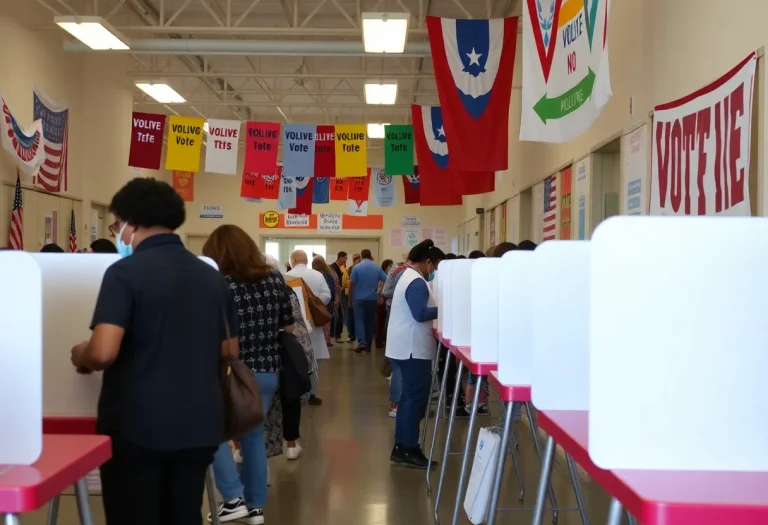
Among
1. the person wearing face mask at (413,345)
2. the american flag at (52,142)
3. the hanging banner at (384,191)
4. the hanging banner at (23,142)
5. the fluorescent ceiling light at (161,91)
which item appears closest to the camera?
the person wearing face mask at (413,345)

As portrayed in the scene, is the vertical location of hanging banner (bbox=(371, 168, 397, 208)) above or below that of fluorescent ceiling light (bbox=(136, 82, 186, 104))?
below

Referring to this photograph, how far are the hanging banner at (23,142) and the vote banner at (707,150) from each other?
23.1 feet

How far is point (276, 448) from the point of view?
4586mm

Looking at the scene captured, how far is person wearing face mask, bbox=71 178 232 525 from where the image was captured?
211 centimetres

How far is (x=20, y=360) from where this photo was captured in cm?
162

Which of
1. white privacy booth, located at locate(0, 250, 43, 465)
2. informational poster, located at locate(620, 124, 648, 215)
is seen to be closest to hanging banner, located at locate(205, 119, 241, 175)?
informational poster, located at locate(620, 124, 648, 215)

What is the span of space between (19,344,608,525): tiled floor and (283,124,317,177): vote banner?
4315 millimetres

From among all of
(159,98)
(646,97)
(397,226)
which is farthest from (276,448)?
(397,226)

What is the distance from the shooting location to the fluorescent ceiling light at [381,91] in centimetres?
966

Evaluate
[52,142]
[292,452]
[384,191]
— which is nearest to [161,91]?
[52,142]

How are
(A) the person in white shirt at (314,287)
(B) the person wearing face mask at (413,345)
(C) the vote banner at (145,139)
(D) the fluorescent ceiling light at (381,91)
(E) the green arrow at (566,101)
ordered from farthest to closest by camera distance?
1. (C) the vote banner at (145,139)
2. (D) the fluorescent ceiling light at (381,91)
3. (A) the person in white shirt at (314,287)
4. (B) the person wearing face mask at (413,345)
5. (E) the green arrow at (566,101)

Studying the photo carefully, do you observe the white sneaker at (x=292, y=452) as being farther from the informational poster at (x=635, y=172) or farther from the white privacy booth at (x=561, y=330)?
the white privacy booth at (x=561, y=330)

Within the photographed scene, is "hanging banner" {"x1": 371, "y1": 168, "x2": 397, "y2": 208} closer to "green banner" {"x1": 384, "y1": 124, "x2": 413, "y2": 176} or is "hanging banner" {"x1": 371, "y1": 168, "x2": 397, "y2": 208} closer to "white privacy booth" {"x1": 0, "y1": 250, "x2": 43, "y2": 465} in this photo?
"green banner" {"x1": 384, "y1": 124, "x2": 413, "y2": 176}

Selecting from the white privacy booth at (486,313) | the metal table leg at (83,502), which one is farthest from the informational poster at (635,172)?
the metal table leg at (83,502)
